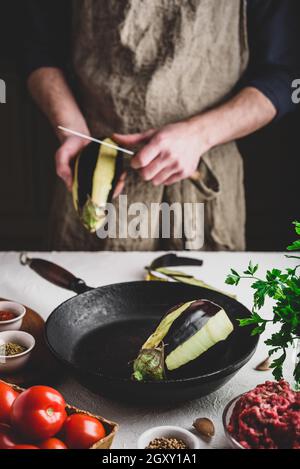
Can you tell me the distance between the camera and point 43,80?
1.75 m

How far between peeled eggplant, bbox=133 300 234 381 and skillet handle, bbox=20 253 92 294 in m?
0.30

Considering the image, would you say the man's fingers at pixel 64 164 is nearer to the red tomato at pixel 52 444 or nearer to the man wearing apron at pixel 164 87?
the man wearing apron at pixel 164 87

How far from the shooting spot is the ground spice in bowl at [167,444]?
757 millimetres

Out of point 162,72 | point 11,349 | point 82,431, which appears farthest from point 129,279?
point 82,431

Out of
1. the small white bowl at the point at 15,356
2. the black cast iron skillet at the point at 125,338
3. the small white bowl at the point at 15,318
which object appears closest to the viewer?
the black cast iron skillet at the point at 125,338

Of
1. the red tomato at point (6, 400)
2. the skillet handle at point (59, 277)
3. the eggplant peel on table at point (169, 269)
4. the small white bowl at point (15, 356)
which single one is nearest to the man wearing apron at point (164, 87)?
the eggplant peel on table at point (169, 269)

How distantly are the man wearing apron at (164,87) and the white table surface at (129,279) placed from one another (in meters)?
0.22

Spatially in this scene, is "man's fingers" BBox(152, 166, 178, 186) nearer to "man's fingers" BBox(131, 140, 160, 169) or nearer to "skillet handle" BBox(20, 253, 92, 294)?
"man's fingers" BBox(131, 140, 160, 169)

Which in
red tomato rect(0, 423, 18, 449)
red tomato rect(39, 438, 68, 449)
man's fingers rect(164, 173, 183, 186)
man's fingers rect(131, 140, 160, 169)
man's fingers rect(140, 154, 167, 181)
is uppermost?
man's fingers rect(131, 140, 160, 169)

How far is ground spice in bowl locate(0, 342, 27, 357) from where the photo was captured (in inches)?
37.9

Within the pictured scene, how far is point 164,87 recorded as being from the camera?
1646 mm

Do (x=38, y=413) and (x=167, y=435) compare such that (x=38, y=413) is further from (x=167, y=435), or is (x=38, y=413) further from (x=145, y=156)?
(x=145, y=156)

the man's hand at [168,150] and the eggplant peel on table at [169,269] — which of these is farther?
the man's hand at [168,150]

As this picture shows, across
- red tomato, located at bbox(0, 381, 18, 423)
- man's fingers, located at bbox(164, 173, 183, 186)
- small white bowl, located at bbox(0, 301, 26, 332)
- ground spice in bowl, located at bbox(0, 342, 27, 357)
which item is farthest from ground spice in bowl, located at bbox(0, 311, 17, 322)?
man's fingers, located at bbox(164, 173, 183, 186)
